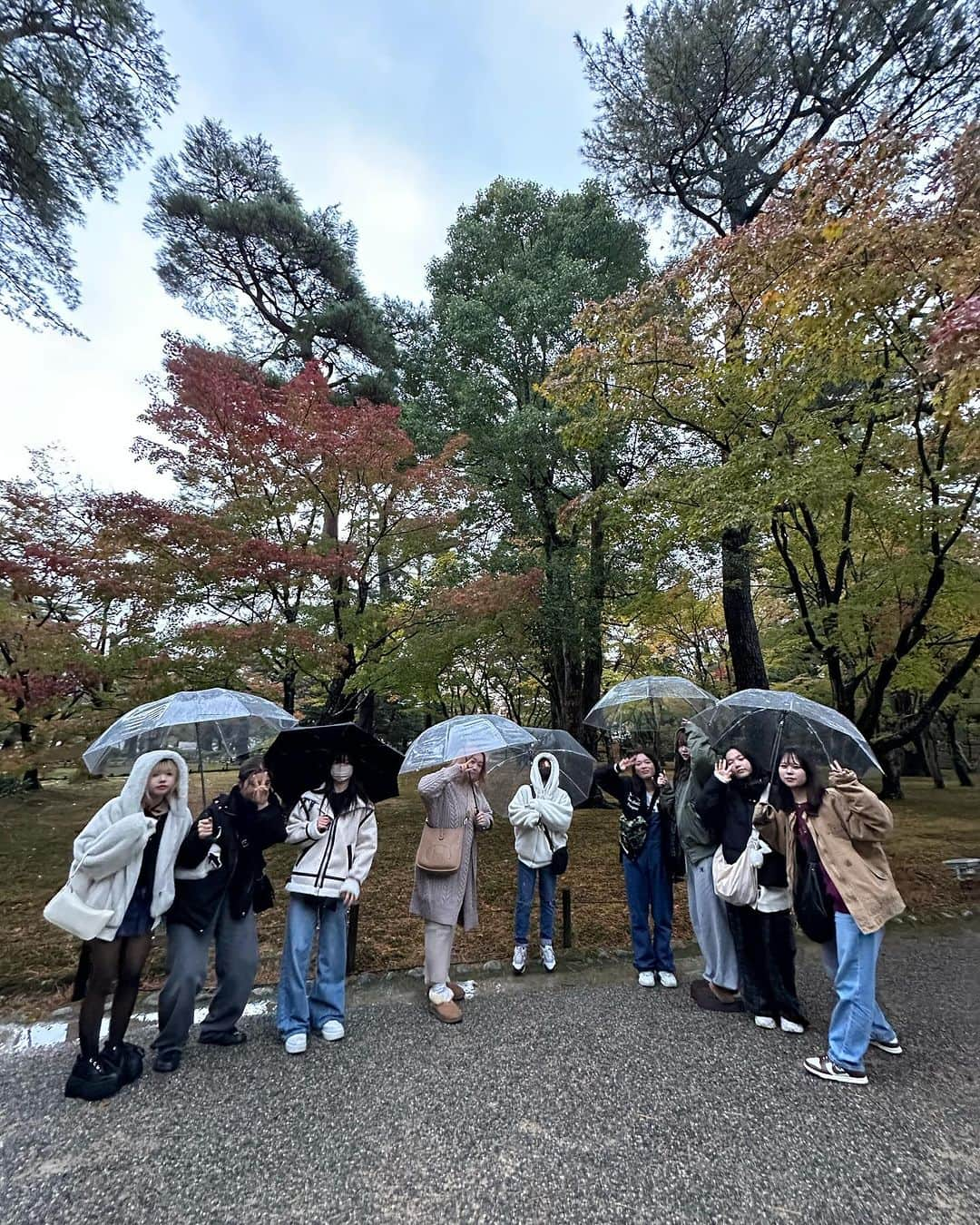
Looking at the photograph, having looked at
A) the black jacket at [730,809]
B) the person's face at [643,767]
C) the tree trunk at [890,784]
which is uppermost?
the person's face at [643,767]

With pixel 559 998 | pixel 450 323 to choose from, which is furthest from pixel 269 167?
pixel 559 998

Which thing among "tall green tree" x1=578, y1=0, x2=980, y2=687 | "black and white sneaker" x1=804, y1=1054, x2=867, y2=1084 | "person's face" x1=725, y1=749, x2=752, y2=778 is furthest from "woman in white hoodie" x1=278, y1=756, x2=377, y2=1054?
"tall green tree" x1=578, y1=0, x2=980, y2=687

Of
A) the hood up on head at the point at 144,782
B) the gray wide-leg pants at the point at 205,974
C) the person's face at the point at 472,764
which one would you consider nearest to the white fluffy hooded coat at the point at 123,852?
the hood up on head at the point at 144,782

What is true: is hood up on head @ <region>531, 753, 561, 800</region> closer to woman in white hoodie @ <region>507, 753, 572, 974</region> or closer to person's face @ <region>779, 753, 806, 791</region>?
woman in white hoodie @ <region>507, 753, 572, 974</region>

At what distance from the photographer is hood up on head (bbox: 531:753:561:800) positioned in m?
3.96

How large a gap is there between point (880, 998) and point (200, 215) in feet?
48.9

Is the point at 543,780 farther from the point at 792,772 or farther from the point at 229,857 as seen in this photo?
the point at 229,857

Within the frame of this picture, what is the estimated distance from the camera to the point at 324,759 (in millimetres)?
3312

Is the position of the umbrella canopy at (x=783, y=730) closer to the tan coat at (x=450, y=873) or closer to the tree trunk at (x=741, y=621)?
the tan coat at (x=450, y=873)

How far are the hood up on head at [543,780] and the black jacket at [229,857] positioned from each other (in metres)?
1.72

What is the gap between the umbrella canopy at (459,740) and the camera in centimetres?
332

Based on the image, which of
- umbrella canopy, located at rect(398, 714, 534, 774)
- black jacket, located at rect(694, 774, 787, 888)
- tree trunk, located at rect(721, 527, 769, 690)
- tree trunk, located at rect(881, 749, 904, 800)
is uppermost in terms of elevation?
tree trunk, located at rect(721, 527, 769, 690)

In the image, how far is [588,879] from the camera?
632cm

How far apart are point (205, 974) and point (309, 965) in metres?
0.52
